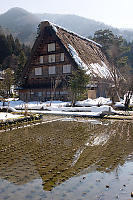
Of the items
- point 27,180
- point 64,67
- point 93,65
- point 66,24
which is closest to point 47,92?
point 64,67

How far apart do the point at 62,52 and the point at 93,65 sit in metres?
A: 4.85

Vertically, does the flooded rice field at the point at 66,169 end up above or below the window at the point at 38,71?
below

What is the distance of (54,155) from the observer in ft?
16.3

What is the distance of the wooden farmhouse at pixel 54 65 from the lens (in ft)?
78.6

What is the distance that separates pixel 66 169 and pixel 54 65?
74.4 ft

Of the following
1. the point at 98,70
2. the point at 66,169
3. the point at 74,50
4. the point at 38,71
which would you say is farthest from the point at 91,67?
the point at 66,169

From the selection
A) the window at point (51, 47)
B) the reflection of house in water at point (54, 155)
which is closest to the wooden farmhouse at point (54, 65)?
the window at point (51, 47)

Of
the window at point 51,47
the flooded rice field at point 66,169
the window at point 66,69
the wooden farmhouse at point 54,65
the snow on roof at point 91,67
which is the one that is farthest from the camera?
the window at point 51,47

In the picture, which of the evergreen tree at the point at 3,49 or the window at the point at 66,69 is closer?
the window at the point at 66,69

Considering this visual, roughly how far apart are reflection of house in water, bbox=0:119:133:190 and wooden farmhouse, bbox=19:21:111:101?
16300 mm

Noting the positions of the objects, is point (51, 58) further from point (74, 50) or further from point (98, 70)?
point (98, 70)

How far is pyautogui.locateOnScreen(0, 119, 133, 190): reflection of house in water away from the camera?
12.4ft

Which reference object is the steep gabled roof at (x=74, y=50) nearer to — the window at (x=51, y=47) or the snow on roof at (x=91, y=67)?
the snow on roof at (x=91, y=67)

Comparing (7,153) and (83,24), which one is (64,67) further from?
(83,24)
